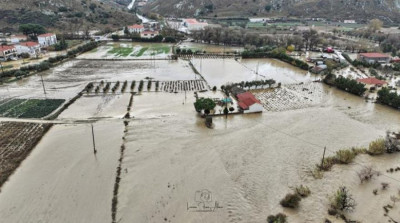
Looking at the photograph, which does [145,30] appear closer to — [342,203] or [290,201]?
[290,201]

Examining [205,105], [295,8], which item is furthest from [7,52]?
[295,8]

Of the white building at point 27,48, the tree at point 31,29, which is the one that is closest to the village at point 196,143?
the white building at point 27,48

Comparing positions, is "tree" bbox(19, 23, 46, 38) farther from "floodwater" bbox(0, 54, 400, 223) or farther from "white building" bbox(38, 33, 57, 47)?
"floodwater" bbox(0, 54, 400, 223)

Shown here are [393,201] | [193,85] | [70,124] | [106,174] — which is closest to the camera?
[393,201]

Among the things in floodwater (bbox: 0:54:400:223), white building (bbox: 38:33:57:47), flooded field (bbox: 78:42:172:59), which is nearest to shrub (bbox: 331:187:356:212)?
floodwater (bbox: 0:54:400:223)

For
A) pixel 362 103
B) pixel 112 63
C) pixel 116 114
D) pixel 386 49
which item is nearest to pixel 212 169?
pixel 116 114

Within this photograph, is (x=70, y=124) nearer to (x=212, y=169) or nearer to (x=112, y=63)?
(x=212, y=169)
